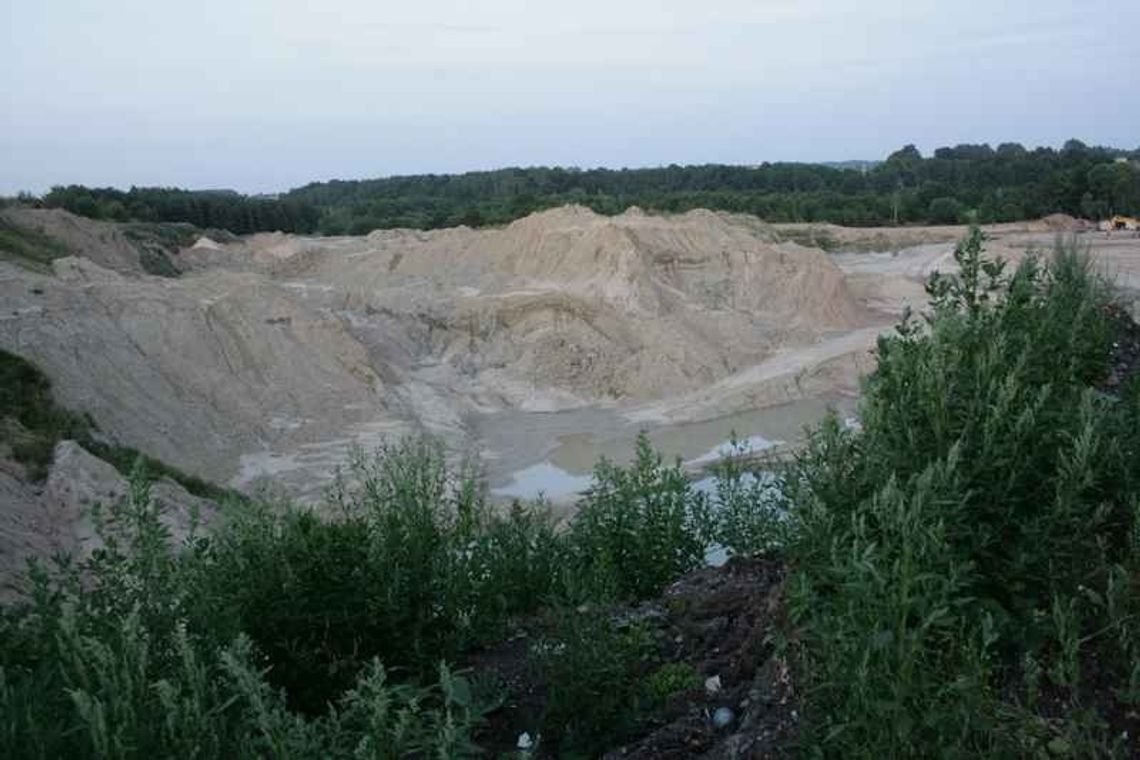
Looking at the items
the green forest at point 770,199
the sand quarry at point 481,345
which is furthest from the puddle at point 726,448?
the green forest at point 770,199

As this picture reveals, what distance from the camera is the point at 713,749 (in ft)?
11.0

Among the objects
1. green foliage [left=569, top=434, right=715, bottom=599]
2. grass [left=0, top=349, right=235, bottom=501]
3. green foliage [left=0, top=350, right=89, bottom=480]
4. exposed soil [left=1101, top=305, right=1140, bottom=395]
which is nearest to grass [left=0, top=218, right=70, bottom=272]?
green foliage [left=0, top=350, right=89, bottom=480]

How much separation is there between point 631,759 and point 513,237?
3426cm

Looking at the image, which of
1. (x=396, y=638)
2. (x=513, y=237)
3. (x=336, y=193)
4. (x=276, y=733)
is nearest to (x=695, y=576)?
(x=396, y=638)

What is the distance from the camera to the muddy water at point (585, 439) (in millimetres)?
18859

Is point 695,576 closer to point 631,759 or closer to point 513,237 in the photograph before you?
point 631,759

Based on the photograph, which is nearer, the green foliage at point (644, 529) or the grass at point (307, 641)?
the grass at point (307, 641)

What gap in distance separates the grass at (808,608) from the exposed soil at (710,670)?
10 cm

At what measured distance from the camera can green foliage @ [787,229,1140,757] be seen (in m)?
2.66

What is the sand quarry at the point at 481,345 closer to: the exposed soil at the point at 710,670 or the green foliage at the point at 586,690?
the exposed soil at the point at 710,670

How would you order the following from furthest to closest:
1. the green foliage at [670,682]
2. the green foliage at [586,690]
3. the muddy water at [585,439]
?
the muddy water at [585,439] → the green foliage at [670,682] → the green foliage at [586,690]

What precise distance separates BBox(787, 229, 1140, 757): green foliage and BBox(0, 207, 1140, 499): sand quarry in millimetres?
10265

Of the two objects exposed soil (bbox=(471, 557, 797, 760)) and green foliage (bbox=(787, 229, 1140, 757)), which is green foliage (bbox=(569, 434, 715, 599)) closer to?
exposed soil (bbox=(471, 557, 797, 760))

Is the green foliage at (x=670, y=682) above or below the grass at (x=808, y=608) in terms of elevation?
below
